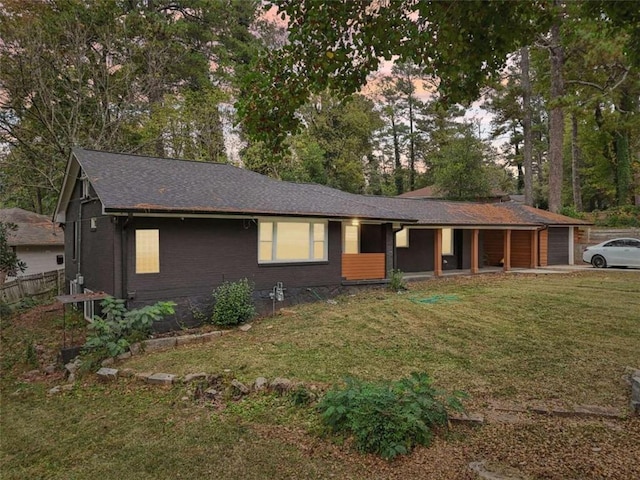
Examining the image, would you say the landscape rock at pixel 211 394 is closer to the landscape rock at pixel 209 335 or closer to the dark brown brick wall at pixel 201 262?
the landscape rock at pixel 209 335

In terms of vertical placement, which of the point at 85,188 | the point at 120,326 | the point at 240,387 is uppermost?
the point at 85,188

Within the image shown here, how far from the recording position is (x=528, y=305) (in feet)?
33.2

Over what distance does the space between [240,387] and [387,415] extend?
96.6 inches

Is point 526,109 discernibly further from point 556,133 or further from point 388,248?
point 388,248

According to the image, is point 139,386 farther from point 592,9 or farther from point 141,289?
point 592,9

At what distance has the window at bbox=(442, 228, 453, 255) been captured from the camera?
17938 mm

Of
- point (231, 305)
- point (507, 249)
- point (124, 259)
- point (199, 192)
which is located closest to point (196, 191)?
point (199, 192)

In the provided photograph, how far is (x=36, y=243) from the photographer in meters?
19.7

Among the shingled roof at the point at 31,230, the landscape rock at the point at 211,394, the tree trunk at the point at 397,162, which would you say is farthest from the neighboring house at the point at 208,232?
the tree trunk at the point at 397,162

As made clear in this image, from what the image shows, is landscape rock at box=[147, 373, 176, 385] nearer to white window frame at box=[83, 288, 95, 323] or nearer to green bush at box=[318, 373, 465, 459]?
green bush at box=[318, 373, 465, 459]

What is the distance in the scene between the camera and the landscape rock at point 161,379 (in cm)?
597

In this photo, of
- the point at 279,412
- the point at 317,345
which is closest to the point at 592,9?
the point at 279,412

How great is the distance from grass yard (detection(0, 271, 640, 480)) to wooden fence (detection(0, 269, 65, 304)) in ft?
14.2

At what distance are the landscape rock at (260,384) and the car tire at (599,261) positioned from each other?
61.6ft
